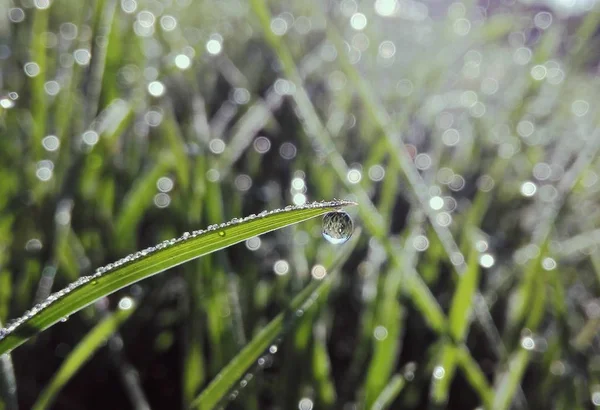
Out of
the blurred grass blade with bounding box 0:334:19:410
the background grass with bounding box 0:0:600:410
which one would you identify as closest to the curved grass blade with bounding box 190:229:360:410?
the background grass with bounding box 0:0:600:410

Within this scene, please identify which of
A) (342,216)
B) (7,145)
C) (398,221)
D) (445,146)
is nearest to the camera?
(342,216)

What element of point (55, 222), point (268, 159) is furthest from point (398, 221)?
point (55, 222)

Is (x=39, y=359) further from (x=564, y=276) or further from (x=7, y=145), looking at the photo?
(x=564, y=276)

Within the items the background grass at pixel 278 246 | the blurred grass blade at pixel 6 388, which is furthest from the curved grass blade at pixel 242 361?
the blurred grass blade at pixel 6 388

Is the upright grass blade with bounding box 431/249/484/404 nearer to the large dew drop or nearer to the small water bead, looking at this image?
the small water bead

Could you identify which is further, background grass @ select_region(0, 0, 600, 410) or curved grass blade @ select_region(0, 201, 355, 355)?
background grass @ select_region(0, 0, 600, 410)
